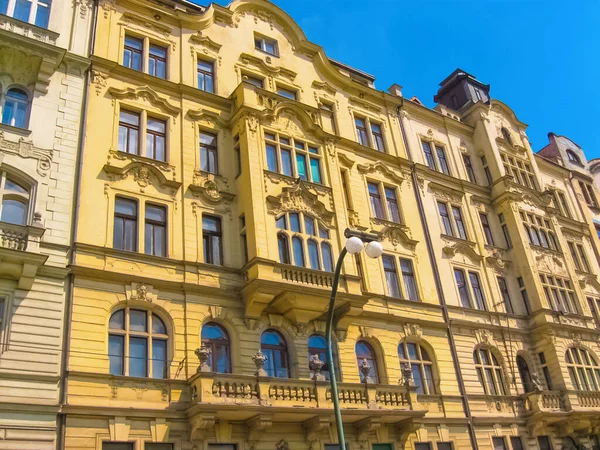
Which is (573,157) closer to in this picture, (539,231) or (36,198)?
A: (539,231)

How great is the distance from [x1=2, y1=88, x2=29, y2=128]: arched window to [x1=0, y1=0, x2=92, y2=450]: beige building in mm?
32

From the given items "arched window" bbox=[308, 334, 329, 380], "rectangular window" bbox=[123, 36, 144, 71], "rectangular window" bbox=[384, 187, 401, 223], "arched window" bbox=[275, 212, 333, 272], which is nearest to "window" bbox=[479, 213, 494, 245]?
"rectangular window" bbox=[384, 187, 401, 223]

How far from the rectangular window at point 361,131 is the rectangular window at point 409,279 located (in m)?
6.94

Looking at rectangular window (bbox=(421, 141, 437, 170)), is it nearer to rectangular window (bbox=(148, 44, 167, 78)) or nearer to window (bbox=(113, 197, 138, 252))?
rectangular window (bbox=(148, 44, 167, 78))

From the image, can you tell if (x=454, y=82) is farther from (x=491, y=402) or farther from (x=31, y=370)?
(x=31, y=370)

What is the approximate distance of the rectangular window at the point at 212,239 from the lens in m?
22.2

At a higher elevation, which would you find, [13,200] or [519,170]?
[519,170]

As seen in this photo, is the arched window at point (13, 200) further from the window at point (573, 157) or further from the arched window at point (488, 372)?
the window at point (573, 157)

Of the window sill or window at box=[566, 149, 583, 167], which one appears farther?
window at box=[566, 149, 583, 167]

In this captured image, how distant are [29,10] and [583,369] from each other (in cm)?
3083

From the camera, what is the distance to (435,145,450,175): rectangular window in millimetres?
34156

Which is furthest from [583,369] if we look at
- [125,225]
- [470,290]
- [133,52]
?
[133,52]

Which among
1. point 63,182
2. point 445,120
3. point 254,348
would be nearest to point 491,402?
point 254,348

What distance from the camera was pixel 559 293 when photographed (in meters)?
32.7
